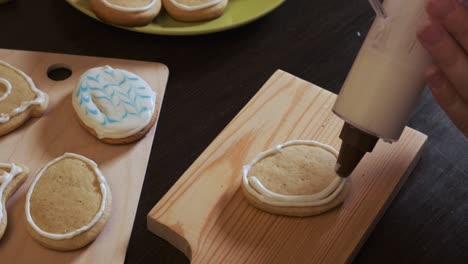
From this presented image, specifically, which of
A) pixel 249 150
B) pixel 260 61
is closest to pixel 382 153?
pixel 249 150

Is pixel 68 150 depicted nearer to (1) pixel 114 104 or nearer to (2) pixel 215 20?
(1) pixel 114 104

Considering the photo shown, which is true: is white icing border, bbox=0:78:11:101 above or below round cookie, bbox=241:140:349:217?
below

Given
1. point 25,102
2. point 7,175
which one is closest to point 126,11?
point 25,102

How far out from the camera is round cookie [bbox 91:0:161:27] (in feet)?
3.76

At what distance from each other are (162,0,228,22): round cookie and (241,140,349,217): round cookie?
39 centimetres

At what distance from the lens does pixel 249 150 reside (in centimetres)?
100

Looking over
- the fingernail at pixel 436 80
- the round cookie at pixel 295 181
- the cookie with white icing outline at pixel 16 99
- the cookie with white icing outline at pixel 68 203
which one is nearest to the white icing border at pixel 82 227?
the cookie with white icing outline at pixel 68 203

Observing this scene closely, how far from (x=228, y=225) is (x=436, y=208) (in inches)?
14.9

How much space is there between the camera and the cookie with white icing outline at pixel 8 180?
0.89 metres

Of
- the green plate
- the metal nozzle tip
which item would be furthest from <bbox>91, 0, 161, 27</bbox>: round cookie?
the metal nozzle tip

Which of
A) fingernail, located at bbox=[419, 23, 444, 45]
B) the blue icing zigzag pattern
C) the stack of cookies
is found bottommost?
the stack of cookies

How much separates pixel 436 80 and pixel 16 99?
0.76 m

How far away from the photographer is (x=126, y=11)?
114 centimetres

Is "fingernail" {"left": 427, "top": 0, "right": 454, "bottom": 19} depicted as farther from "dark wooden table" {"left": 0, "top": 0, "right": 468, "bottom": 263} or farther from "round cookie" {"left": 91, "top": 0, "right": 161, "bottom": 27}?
"round cookie" {"left": 91, "top": 0, "right": 161, "bottom": 27}
